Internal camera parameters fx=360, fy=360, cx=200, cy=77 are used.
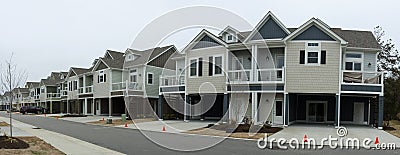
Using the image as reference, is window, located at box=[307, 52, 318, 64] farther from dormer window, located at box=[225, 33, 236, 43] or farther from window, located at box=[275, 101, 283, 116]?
dormer window, located at box=[225, 33, 236, 43]

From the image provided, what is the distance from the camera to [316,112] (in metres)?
29.0

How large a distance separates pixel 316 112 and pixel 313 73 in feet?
18.8

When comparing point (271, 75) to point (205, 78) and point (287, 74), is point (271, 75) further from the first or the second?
point (205, 78)

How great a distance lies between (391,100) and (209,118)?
52.2 feet

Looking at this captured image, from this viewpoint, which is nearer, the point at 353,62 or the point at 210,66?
the point at 353,62

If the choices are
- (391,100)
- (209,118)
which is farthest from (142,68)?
(391,100)

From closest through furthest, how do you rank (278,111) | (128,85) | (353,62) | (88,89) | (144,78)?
(278,111), (353,62), (128,85), (144,78), (88,89)

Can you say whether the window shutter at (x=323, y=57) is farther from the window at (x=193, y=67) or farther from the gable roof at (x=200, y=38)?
the window at (x=193, y=67)

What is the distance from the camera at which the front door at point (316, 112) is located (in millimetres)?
28903

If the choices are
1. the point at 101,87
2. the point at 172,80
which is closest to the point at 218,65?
the point at 172,80

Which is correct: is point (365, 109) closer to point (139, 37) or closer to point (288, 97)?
point (288, 97)

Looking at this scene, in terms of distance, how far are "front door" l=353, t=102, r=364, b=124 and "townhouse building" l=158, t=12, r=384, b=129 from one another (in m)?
0.07

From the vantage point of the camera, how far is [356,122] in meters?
28.5

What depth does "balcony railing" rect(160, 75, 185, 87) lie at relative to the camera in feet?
105
